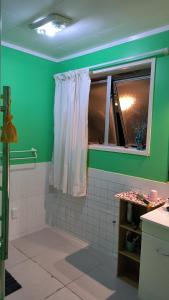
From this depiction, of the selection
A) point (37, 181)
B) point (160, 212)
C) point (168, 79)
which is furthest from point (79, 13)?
point (37, 181)

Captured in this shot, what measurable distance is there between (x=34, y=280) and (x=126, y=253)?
0.90 meters

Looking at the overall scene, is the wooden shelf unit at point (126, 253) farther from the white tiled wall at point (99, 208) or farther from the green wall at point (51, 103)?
the green wall at point (51, 103)

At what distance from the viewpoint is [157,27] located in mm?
2033

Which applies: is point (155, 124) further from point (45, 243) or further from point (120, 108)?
point (45, 243)

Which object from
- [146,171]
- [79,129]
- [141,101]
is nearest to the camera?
[146,171]

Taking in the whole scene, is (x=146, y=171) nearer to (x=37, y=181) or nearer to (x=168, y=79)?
(x=168, y=79)

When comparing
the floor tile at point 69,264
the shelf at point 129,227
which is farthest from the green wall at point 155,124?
the floor tile at point 69,264

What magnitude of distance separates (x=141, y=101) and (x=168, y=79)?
1.59 feet

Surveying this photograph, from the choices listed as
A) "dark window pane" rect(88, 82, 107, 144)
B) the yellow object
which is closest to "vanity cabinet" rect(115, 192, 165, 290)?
"dark window pane" rect(88, 82, 107, 144)

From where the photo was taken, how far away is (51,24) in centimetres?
199

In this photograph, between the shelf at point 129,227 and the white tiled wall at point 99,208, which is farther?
the white tiled wall at point 99,208

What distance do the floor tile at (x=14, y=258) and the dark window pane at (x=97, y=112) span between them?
60.7 inches

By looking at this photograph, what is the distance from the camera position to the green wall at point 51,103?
207 centimetres

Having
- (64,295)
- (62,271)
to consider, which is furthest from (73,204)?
(64,295)
